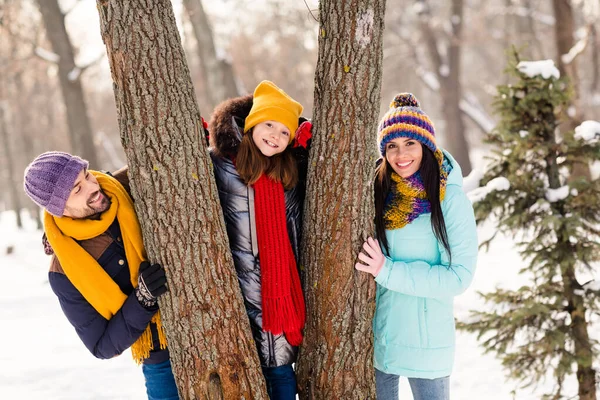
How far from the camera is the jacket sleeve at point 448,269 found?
257cm

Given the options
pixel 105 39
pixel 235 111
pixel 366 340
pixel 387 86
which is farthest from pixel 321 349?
pixel 387 86

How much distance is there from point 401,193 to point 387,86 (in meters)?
18.7

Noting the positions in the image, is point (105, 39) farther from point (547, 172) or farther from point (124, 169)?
point (547, 172)

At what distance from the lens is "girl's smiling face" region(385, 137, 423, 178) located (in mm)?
2625

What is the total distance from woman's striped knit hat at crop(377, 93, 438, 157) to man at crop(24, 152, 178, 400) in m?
1.38

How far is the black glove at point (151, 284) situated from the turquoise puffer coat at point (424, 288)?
1.10 m

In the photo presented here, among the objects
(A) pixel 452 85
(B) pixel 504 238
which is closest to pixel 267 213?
(B) pixel 504 238

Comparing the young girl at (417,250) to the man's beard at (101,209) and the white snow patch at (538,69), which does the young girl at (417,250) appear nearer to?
the man's beard at (101,209)

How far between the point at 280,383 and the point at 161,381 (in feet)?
2.22

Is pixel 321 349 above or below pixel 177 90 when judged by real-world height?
below

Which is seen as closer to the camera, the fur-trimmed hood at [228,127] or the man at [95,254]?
the man at [95,254]

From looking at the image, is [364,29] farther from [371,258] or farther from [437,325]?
[437,325]

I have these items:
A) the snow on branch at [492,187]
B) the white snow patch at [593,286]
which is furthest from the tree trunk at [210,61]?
the white snow patch at [593,286]

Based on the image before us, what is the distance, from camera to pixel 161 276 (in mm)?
2344
